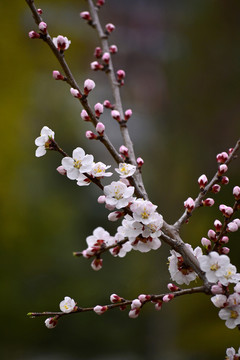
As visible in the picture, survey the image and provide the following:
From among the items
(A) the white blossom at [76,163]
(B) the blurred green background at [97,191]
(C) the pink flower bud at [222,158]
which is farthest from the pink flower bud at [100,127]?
(B) the blurred green background at [97,191]

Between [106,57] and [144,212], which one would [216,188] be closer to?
[144,212]

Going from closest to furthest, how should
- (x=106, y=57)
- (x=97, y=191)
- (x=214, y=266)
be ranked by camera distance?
(x=214, y=266), (x=106, y=57), (x=97, y=191)

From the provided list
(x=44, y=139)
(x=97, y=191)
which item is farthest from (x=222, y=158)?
(x=97, y=191)

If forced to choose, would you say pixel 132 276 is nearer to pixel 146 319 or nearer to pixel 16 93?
pixel 146 319

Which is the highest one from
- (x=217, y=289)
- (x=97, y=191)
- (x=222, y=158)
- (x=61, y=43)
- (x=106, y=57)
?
(x=97, y=191)

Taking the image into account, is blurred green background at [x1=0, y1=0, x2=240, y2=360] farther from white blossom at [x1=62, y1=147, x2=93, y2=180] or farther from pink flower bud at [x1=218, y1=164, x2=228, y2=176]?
white blossom at [x1=62, y1=147, x2=93, y2=180]

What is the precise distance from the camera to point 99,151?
4625mm

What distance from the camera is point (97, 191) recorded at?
433 cm

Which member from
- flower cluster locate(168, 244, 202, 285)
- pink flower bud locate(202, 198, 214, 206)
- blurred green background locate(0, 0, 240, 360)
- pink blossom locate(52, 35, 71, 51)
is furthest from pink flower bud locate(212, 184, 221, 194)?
blurred green background locate(0, 0, 240, 360)

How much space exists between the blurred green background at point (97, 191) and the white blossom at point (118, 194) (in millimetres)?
2739

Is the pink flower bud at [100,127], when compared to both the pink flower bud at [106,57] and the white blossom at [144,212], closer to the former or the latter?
the white blossom at [144,212]

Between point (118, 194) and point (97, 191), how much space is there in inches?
148

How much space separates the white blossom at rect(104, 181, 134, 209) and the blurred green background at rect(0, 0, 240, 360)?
2739mm

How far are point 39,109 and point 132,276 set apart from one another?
211 cm
